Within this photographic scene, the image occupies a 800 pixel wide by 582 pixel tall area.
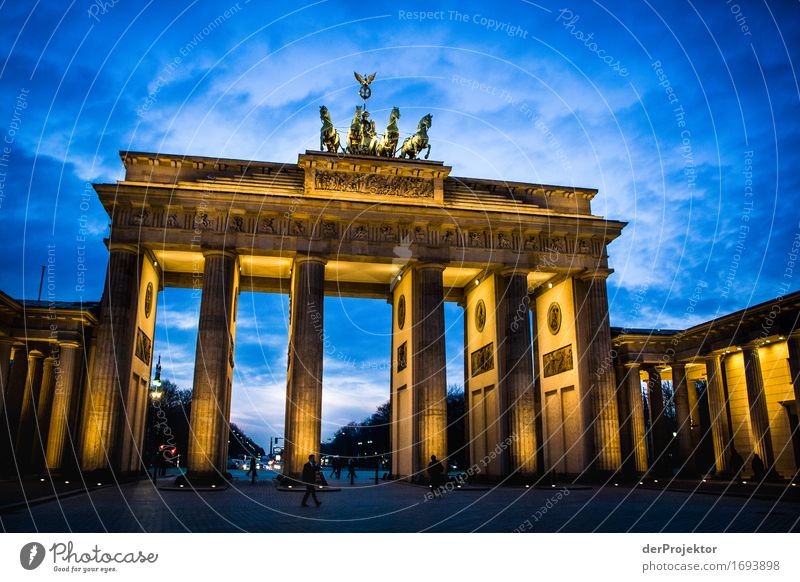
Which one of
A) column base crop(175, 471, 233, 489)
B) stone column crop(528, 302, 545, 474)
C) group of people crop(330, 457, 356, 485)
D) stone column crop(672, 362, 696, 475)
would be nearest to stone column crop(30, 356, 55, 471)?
column base crop(175, 471, 233, 489)

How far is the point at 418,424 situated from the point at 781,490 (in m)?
16.3

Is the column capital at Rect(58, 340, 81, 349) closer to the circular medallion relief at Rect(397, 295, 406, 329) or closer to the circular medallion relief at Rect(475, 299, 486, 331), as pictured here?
the circular medallion relief at Rect(397, 295, 406, 329)

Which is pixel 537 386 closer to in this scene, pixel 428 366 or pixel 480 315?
pixel 480 315

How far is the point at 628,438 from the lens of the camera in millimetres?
36469

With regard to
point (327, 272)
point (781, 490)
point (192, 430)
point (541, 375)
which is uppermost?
point (327, 272)

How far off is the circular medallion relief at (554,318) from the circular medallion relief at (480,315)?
429cm

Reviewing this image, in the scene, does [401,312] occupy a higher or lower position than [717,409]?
higher

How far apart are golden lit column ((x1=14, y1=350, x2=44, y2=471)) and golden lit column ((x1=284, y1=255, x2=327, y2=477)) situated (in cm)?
1444

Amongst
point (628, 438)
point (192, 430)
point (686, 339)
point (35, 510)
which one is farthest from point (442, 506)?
point (686, 339)

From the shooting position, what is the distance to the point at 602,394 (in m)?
34.2

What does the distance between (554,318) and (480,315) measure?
453 centimetres

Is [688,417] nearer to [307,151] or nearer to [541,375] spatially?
[541,375]

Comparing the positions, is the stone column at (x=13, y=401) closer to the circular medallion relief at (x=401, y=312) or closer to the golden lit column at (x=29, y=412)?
the golden lit column at (x=29, y=412)

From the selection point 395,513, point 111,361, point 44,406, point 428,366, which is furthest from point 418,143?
point 44,406
